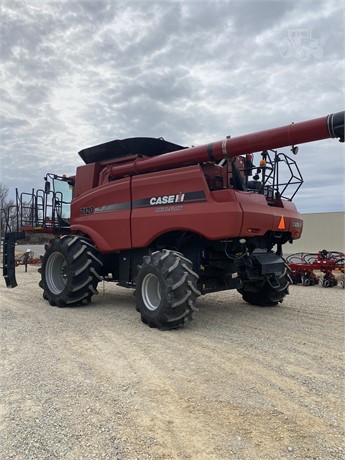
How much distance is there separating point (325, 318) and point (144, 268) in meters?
3.38

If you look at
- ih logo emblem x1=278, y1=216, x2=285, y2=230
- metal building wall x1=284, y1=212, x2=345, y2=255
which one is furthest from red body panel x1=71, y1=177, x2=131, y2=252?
metal building wall x1=284, y1=212, x2=345, y2=255

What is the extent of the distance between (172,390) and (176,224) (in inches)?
129

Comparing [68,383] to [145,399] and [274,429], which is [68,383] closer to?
[145,399]

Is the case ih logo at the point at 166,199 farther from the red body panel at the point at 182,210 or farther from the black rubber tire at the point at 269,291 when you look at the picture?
the black rubber tire at the point at 269,291

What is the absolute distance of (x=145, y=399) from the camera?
341cm

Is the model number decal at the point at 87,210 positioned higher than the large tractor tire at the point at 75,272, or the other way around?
the model number decal at the point at 87,210

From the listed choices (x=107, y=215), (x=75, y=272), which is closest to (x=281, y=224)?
(x=107, y=215)

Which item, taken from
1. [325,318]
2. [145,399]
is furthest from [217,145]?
[145,399]

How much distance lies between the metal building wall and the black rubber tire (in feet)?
80.7

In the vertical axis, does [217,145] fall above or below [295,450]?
above

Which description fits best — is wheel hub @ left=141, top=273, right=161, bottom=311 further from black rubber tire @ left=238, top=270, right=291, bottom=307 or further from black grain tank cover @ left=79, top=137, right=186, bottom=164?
black grain tank cover @ left=79, top=137, right=186, bottom=164

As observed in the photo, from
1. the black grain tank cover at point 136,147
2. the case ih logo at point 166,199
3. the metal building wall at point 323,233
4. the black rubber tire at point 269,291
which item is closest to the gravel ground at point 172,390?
the black rubber tire at point 269,291

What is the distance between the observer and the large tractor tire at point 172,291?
18.8 ft

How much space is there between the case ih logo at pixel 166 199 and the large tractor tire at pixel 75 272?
1830mm
